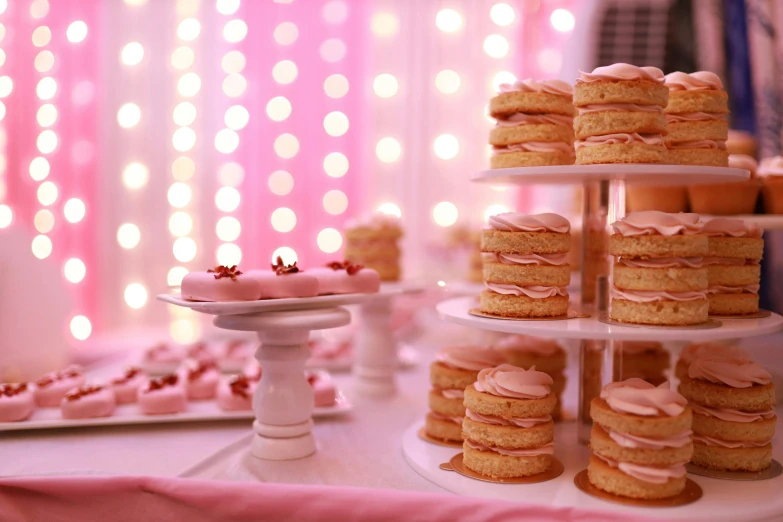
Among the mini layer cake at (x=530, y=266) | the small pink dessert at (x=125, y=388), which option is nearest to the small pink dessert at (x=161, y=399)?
the small pink dessert at (x=125, y=388)

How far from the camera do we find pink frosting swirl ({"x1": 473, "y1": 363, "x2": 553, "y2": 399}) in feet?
5.65

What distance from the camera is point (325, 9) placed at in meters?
3.98

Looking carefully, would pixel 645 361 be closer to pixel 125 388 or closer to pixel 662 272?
pixel 662 272

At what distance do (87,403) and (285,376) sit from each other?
2.46 feet

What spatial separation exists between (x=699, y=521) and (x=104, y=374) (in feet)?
8.09

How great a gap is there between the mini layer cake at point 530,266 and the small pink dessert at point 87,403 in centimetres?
138

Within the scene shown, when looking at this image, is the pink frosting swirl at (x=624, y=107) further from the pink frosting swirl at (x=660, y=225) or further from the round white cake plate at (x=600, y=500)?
the round white cake plate at (x=600, y=500)

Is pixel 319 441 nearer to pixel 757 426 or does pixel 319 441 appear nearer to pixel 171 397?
pixel 171 397

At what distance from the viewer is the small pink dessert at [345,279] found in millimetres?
2062

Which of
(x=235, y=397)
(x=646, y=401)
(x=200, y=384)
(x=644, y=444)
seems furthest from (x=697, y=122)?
(x=200, y=384)

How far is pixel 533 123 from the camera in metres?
1.87

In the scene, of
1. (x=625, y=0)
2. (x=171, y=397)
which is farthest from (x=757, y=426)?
(x=625, y=0)

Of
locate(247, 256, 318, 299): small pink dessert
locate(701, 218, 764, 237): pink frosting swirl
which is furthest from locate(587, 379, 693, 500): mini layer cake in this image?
locate(247, 256, 318, 299): small pink dessert

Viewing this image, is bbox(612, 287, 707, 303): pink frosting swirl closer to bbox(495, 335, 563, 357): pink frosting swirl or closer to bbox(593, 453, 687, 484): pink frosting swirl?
bbox(593, 453, 687, 484): pink frosting swirl
